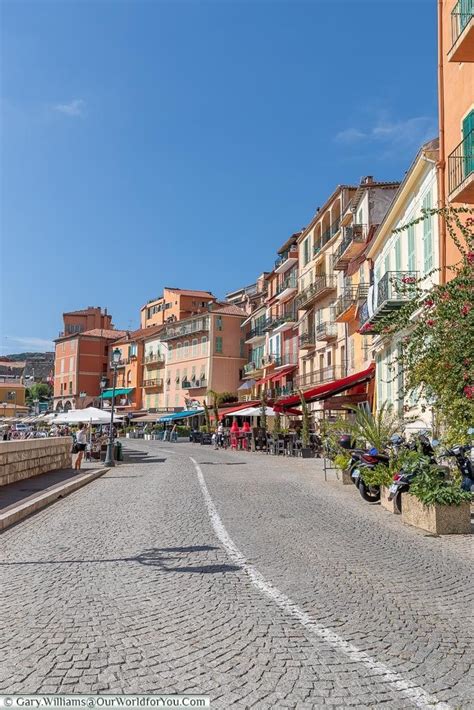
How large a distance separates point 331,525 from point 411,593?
419 cm

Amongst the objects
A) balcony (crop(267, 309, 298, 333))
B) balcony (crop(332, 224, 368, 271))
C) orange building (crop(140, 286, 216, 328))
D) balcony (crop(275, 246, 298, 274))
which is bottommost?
balcony (crop(267, 309, 298, 333))

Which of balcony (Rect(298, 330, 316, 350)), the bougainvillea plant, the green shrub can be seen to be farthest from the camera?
balcony (Rect(298, 330, 316, 350))

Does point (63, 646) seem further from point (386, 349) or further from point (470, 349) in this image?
point (386, 349)

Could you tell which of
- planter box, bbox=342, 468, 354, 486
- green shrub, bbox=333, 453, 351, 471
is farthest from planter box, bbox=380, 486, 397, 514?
planter box, bbox=342, 468, 354, 486

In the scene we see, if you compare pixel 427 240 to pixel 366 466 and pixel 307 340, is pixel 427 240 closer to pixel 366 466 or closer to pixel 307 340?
pixel 366 466

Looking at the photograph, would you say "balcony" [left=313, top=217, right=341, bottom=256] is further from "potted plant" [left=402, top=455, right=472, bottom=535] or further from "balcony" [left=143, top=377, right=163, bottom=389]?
"balcony" [left=143, top=377, right=163, bottom=389]

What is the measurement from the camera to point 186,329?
253 feet

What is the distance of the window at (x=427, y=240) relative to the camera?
1963 cm

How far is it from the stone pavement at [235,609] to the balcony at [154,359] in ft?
238

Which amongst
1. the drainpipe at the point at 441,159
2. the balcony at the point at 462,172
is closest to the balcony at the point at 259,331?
the drainpipe at the point at 441,159

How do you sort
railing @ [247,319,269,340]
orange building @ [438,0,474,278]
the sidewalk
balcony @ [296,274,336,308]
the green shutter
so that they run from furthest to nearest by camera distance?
railing @ [247,319,269,340] < balcony @ [296,274,336,308] < the green shutter < orange building @ [438,0,474,278] < the sidewalk

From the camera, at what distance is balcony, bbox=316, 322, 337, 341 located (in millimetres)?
39062

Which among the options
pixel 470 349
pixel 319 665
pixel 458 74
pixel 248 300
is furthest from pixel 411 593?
pixel 248 300

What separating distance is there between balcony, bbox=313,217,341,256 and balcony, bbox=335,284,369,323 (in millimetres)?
6638
